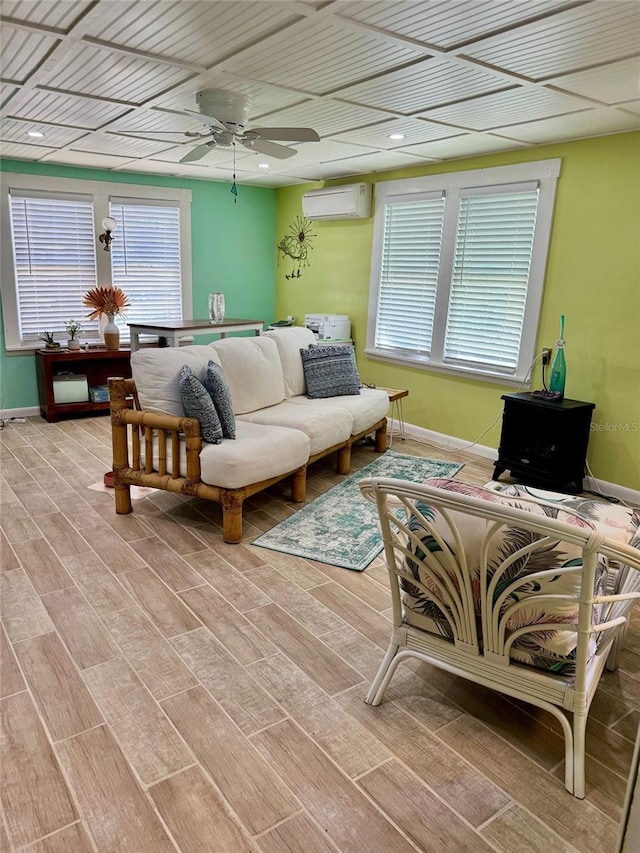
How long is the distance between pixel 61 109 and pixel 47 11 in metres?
1.52

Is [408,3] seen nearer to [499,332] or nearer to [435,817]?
[435,817]

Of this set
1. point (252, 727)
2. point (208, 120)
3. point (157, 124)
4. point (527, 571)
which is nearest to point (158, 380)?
point (208, 120)

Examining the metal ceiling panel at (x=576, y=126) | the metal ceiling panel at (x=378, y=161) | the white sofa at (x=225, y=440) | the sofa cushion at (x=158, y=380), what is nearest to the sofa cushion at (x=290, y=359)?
the white sofa at (x=225, y=440)

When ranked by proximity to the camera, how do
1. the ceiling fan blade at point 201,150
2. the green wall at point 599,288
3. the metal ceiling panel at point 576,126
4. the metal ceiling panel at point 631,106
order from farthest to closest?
the green wall at point 599,288 → the ceiling fan blade at point 201,150 → the metal ceiling panel at point 576,126 → the metal ceiling panel at point 631,106

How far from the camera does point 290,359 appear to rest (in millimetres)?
4766

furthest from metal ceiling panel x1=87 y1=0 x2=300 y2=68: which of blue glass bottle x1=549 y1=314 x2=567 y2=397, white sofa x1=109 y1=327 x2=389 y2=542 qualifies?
blue glass bottle x1=549 y1=314 x2=567 y2=397

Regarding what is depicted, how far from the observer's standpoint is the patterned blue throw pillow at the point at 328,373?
187 inches

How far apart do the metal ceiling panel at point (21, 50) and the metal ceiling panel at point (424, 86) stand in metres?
1.44

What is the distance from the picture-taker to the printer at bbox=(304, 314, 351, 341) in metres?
6.08

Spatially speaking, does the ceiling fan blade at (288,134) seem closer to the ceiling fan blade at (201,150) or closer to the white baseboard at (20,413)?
the ceiling fan blade at (201,150)

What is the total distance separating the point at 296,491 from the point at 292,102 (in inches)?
93.4

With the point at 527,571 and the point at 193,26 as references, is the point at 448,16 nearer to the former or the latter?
the point at 193,26

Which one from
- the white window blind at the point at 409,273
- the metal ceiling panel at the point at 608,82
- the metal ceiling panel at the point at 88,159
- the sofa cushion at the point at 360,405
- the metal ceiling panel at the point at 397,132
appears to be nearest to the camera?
the metal ceiling panel at the point at 608,82

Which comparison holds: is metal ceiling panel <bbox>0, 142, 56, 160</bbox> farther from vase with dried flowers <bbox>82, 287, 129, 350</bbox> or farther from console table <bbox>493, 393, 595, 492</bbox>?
console table <bbox>493, 393, 595, 492</bbox>
